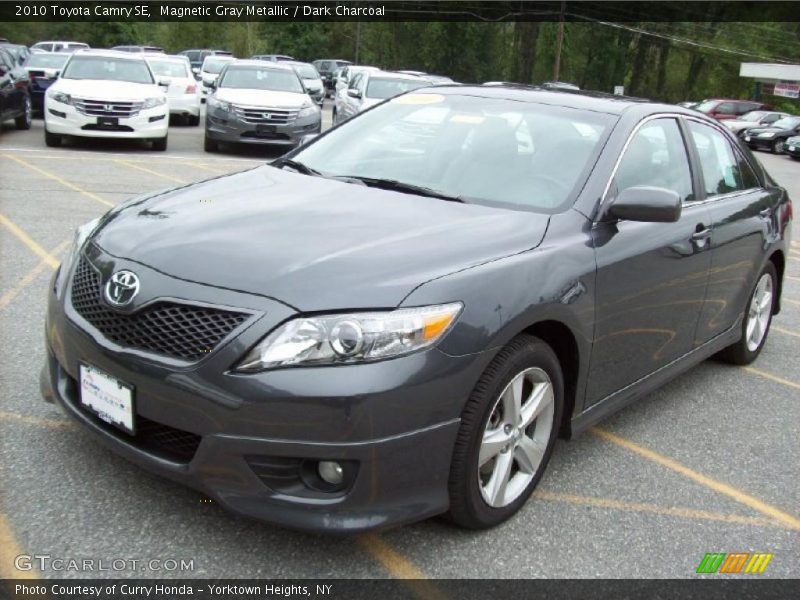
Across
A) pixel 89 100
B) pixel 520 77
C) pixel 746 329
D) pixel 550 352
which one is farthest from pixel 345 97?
pixel 520 77

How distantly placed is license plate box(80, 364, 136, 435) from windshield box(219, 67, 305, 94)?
13247mm

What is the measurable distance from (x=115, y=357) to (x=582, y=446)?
2.25 metres

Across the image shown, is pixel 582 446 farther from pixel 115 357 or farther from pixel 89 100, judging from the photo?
pixel 89 100

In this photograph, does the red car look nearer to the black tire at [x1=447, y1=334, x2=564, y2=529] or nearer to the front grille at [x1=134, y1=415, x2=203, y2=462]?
the black tire at [x1=447, y1=334, x2=564, y2=529]

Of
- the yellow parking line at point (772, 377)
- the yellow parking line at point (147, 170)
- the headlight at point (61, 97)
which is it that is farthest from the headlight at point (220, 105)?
the yellow parking line at point (772, 377)

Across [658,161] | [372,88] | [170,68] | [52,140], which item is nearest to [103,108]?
[52,140]

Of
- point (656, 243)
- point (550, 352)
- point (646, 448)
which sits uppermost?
point (656, 243)

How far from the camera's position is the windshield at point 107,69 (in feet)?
47.1

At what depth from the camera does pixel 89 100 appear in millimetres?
13656

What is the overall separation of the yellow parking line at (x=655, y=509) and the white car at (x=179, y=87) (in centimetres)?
1767

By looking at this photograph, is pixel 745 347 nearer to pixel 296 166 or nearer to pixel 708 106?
pixel 296 166

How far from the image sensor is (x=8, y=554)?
2.73 metres

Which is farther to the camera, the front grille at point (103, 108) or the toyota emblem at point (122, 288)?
the front grille at point (103, 108)

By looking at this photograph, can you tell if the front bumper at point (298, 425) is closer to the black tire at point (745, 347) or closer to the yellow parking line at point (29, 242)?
the black tire at point (745, 347)
